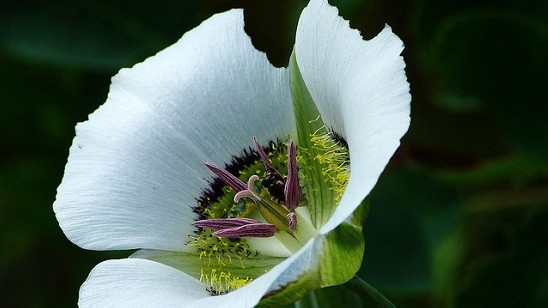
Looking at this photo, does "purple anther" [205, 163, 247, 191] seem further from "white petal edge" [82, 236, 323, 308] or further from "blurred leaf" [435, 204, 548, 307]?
"blurred leaf" [435, 204, 548, 307]

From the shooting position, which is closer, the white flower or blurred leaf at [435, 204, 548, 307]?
the white flower

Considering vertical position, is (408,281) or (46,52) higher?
(46,52)

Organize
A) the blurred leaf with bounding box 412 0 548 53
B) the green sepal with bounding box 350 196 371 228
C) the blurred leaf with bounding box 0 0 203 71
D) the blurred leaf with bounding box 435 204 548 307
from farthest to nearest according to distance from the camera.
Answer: the blurred leaf with bounding box 0 0 203 71 < the blurred leaf with bounding box 412 0 548 53 < the blurred leaf with bounding box 435 204 548 307 < the green sepal with bounding box 350 196 371 228

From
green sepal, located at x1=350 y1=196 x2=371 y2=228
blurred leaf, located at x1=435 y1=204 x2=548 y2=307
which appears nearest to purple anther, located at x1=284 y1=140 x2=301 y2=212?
green sepal, located at x1=350 y1=196 x2=371 y2=228

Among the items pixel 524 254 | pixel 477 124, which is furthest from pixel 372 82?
pixel 477 124

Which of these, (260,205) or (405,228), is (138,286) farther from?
(405,228)

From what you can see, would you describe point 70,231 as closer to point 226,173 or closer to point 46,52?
point 226,173

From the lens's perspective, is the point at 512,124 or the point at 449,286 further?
the point at 449,286
